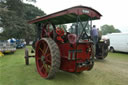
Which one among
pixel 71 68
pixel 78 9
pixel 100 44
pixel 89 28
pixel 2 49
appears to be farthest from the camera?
pixel 2 49

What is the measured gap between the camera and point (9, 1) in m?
13.2

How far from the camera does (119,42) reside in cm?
1066

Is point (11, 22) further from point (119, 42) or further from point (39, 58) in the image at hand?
point (119, 42)

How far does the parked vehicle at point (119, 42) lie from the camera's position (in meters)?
10.1

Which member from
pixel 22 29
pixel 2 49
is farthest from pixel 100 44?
pixel 22 29

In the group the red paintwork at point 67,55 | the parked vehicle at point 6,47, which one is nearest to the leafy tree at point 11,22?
the parked vehicle at point 6,47

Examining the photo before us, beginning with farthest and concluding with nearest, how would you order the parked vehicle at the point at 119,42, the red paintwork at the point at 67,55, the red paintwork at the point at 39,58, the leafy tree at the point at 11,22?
the leafy tree at the point at 11,22 < the parked vehicle at the point at 119,42 < the red paintwork at the point at 39,58 < the red paintwork at the point at 67,55

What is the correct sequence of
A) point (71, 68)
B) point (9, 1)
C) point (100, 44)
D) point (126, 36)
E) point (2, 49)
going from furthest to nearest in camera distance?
point (9, 1) → point (126, 36) → point (2, 49) → point (100, 44) → point (71, 68)

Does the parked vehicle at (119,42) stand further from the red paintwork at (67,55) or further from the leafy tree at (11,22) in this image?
the leafy tree at (11,22)

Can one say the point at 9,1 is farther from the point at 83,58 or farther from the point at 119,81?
the point at 119,81

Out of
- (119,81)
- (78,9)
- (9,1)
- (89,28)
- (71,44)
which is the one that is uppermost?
(9,1)

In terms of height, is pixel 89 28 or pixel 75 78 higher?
pixel 89 28

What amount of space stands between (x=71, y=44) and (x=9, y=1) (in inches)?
512

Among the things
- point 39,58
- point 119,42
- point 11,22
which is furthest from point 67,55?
point 11,22
